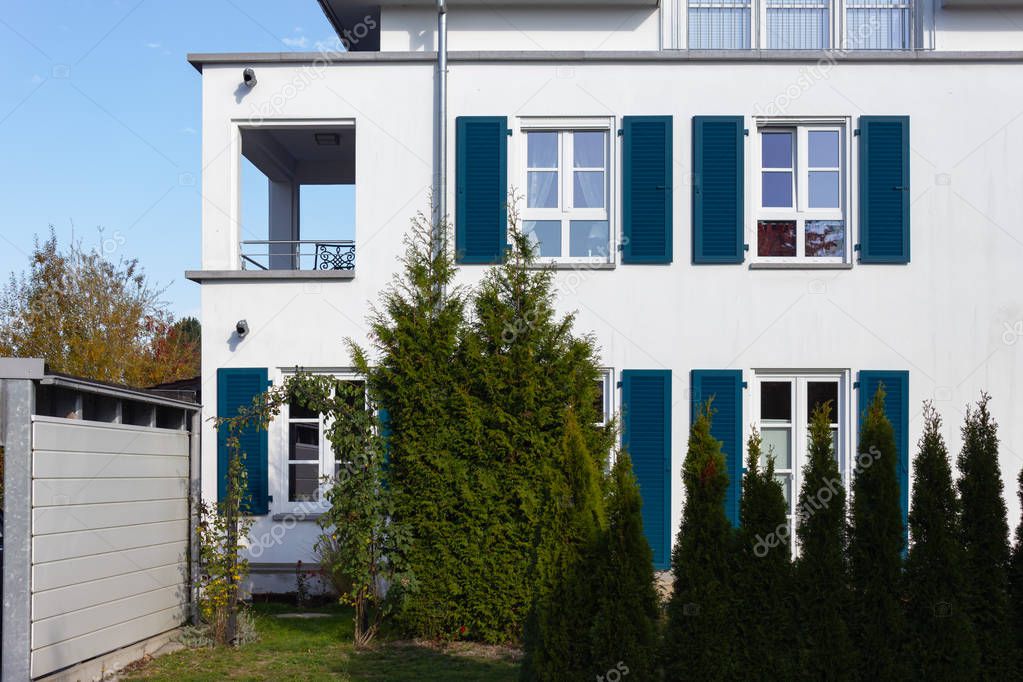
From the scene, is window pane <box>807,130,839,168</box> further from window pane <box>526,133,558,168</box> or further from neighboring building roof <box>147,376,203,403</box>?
neighboring building roof <box>147,376,203,403</box>

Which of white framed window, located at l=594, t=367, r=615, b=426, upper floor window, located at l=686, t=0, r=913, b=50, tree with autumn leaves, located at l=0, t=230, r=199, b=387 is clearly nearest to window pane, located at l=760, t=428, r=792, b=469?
white framed window, located at l=594, t=367, r=615, b=426

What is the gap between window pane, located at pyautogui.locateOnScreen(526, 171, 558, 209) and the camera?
12352 millimetres

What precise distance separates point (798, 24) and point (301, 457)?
922 cm

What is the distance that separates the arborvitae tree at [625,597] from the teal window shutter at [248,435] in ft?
23.2

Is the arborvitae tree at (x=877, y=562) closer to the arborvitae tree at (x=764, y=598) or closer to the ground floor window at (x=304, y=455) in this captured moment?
the arborvitae tree at (x=764, y=598)

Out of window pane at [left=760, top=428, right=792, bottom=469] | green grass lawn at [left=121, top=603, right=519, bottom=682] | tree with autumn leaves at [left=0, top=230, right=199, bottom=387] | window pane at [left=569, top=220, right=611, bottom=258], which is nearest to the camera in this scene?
green grass lawn at [left=121, top=603, right=519, bottom=682]

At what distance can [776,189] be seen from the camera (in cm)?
1238

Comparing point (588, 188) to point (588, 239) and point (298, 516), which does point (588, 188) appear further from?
point (298, 516)

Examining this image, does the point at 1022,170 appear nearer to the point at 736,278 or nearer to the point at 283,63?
the point at 736,278

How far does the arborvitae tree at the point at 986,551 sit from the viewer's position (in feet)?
19.6

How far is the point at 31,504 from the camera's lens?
22.8 ft

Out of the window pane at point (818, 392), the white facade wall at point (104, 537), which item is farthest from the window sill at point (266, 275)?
the window pane at point (818, 392)

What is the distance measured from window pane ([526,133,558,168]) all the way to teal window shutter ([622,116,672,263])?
0.87 meters

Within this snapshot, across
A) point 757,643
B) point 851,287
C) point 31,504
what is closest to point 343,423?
point 31,504
